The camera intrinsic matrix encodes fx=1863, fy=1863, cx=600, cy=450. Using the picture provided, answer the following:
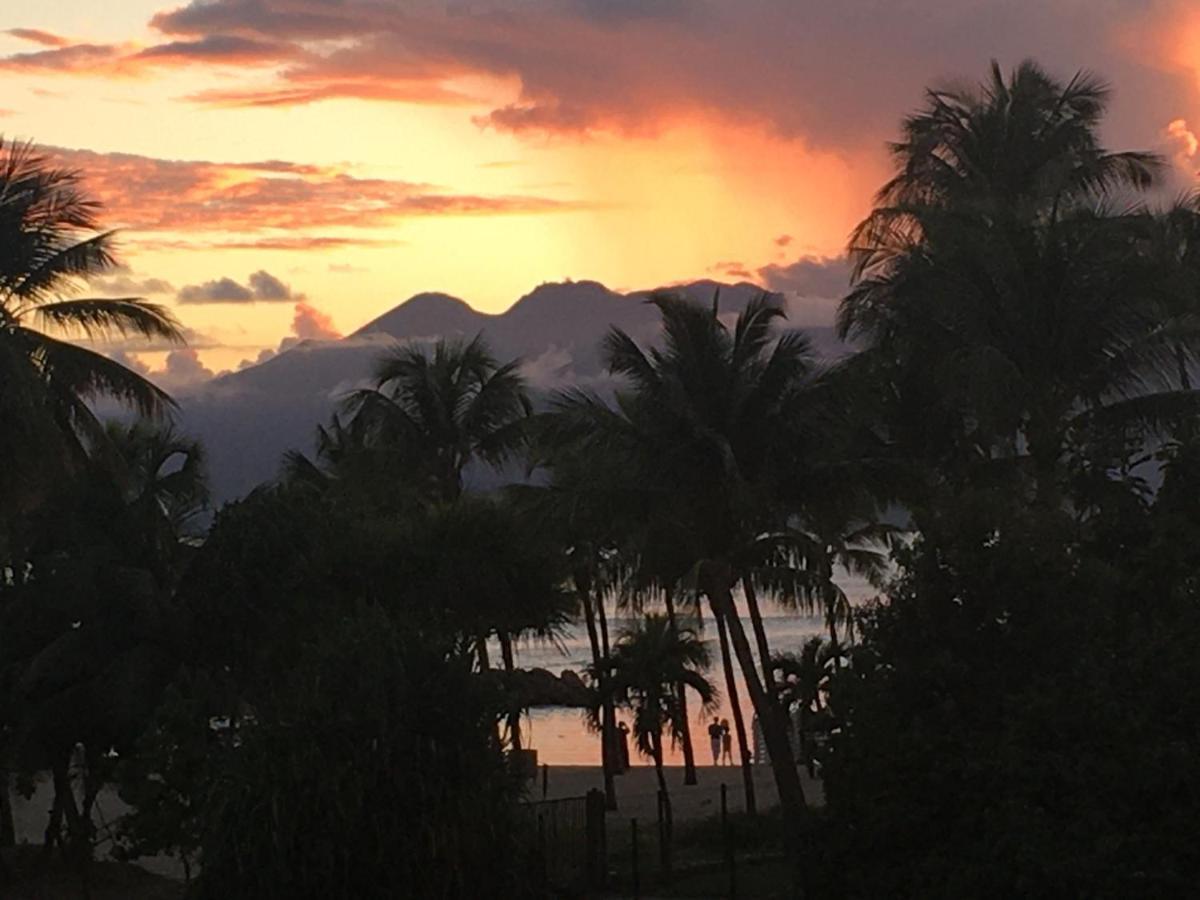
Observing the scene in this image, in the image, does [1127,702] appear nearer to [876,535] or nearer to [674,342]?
[674,342]

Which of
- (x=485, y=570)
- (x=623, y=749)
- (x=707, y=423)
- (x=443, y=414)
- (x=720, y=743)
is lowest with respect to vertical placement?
(x=623, y=749)

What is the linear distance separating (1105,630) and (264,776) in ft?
28.4

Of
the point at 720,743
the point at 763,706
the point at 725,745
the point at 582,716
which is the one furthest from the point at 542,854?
the point at 582,716

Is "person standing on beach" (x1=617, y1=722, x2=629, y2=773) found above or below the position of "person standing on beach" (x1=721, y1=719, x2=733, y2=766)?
below

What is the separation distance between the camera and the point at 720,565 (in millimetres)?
29547

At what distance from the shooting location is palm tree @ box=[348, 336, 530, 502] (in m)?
41.8

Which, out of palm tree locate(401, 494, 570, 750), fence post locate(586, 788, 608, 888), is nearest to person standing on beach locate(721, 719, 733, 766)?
palm tree locate(401, 494, 570, 750)

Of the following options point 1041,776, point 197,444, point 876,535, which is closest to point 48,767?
point 1041,776

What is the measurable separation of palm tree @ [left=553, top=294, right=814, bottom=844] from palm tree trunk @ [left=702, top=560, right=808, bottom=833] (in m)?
0.04

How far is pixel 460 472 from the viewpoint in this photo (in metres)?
42.7

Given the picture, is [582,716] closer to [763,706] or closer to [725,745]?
[725,745]

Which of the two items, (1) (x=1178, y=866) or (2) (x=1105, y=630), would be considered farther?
(2) (x=1105, y=630)

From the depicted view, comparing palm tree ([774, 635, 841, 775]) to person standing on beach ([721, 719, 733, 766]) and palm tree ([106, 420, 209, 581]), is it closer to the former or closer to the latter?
palm tree ([106, 420, 209, 581])

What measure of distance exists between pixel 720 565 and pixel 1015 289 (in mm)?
6271
